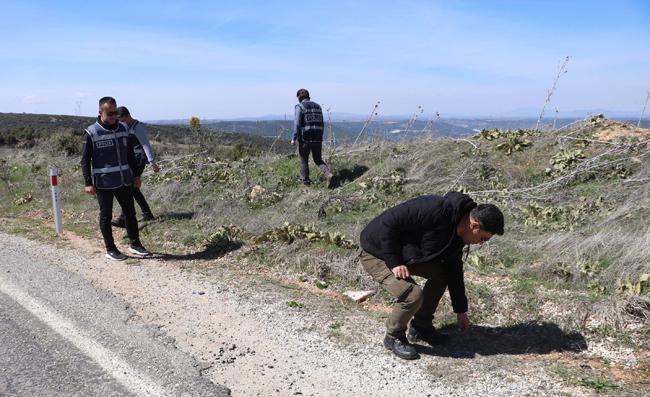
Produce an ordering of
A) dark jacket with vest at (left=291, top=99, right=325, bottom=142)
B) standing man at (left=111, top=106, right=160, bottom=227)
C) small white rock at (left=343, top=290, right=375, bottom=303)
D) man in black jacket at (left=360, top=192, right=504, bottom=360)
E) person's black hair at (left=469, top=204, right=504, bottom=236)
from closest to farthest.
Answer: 1. person's black hair at (left=469, top=204, right=504, bottom=236)
2. man in black jacket at (left=360, top=192, right=504, bottom=360)
3. small white rock at (left=343, top=290, right=375, bottom=303)
4. standing man at (left=111, top=106, right=160, bottom=227)
5. dark jacket with vest at (left=291, top=99, right=325, bottom=142)

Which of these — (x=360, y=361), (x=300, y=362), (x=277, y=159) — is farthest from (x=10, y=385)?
(x=277, y=159)

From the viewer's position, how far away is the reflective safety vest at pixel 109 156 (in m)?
6.54

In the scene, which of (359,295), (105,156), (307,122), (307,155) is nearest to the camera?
(359,295)

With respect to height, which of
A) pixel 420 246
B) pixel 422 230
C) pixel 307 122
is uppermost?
pixel 307 122

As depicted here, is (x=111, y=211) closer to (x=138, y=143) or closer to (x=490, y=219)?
(x=138, y=143)

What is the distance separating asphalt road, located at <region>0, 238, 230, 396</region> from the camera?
143 inches

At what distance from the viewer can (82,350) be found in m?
4.14

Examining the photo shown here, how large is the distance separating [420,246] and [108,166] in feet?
14.0

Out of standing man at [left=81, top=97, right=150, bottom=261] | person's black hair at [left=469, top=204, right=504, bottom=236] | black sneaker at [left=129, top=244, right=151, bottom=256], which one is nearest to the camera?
person's black hair at [left=469, top=204, right=504, bottom=236]

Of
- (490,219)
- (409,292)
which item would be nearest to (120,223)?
(409,292)

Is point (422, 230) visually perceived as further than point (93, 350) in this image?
No

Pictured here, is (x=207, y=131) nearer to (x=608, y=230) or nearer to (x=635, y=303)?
(x=608, y=230)

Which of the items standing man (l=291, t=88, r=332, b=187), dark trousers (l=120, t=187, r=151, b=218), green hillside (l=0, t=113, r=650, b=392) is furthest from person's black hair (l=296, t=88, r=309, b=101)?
dark trousers (l=120, t=187, r=151, b=218)

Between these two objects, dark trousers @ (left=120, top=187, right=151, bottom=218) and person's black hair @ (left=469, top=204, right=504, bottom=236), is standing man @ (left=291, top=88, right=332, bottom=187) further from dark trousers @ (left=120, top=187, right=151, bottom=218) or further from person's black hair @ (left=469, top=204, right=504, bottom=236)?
person's black hair @ (left=469, top=204, right=504, bottom=236)
